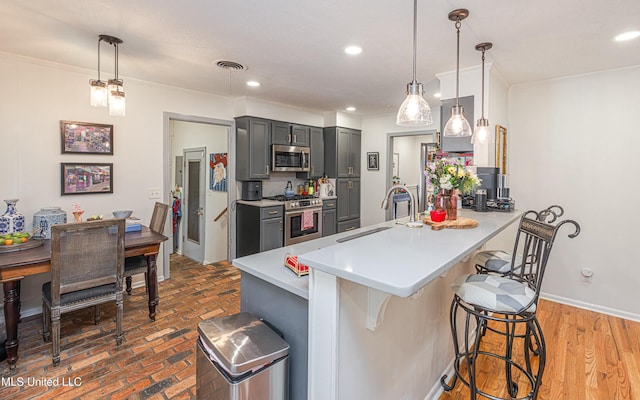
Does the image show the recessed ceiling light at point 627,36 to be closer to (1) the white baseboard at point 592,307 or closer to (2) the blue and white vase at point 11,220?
(1) the white baseboard at point 592,307

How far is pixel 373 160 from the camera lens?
19.1ft

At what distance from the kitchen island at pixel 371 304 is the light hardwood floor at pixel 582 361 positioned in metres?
0.68

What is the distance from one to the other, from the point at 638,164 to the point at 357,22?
10.1ft

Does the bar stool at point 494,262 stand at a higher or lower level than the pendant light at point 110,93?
lower

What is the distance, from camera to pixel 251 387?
4.17ft

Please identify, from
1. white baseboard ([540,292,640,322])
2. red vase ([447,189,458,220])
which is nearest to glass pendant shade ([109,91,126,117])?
red vase ([447,189,458,220])

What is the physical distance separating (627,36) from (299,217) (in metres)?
3.92

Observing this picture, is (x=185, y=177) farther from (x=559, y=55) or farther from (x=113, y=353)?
(x=559, y=55)

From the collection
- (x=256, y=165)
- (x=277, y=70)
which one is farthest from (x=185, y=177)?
(x=277, y=70)

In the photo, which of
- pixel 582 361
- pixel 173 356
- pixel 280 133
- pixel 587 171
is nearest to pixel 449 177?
pixel 582 361

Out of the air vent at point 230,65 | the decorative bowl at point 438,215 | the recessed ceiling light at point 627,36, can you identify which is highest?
the air vent at point 230,65

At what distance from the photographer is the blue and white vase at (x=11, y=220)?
2645 mm

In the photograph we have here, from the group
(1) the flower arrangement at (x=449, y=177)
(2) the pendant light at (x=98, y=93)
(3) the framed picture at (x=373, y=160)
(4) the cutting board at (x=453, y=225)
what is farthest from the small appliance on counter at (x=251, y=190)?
(4) the cutting board at (x=453, y=225)

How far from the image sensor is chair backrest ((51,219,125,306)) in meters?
2.22
